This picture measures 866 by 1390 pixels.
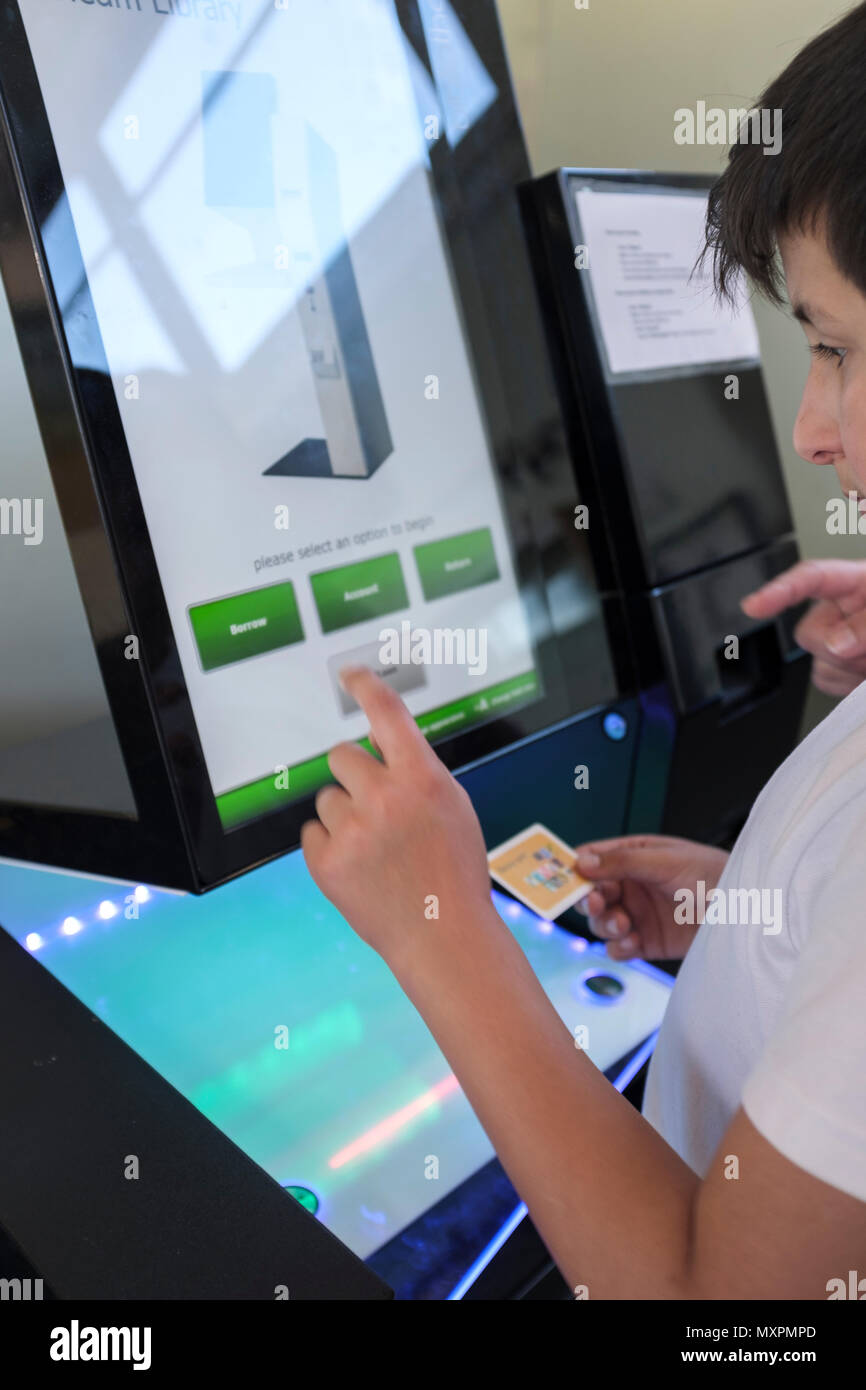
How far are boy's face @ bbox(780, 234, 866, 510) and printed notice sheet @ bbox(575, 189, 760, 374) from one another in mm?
411

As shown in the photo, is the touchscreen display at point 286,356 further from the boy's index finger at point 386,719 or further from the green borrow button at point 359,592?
the boy's index finger at point 386,719

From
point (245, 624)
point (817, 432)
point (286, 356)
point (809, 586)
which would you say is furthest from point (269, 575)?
point (809, 586)

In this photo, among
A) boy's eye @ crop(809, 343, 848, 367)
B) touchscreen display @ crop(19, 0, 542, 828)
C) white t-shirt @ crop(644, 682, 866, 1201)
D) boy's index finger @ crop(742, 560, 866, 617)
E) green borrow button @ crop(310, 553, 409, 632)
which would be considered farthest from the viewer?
boy's index finger @ crop(742, 560, 866, 617)

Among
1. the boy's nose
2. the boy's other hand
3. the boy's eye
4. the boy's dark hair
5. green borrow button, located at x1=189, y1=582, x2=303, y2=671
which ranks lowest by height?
the boy's other hand

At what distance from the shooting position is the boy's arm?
0.45 m

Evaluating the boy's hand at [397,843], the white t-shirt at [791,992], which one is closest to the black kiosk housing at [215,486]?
the boy's hand at [397,843]

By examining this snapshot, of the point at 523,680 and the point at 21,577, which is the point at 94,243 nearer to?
the point at 21,577

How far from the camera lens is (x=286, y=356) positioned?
0.77 m

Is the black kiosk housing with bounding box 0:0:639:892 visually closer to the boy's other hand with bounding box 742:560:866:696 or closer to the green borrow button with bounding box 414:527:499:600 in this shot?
the green borrow button with bounding box 414:527:499:600

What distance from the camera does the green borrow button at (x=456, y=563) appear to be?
0.86 metres

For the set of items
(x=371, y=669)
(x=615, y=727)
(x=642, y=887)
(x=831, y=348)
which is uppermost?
(x=831, y=348)

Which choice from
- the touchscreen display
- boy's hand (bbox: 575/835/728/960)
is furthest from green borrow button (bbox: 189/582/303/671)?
boy's hand (bbox: 575/835/728/960)

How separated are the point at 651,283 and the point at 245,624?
569mm

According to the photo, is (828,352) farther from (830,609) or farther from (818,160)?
(830,609)
